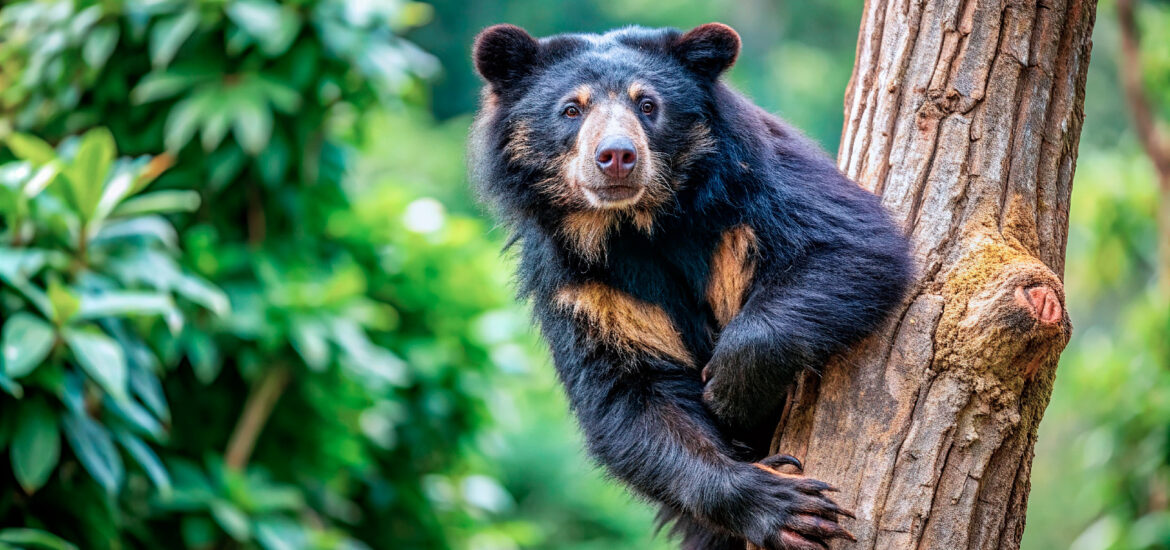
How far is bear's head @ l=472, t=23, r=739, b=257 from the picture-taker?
10.3 feet

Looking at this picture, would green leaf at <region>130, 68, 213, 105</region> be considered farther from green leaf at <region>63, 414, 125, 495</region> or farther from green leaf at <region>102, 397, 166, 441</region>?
green leaf at <region>63, 414, 125, 495</region>

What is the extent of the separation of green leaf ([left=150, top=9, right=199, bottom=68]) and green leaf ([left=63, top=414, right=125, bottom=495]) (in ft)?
5.38

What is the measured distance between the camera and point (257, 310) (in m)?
4.45

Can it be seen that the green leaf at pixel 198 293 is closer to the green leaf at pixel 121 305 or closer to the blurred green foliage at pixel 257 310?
the blurred green foliage at pixel 257 310

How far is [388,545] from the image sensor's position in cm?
555

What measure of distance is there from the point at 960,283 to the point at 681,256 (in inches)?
35.3

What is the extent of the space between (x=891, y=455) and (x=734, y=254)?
0.81 m

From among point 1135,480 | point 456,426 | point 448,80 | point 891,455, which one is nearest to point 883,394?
point 891,455

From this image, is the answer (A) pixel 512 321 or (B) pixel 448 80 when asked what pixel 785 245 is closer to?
(A) pixel 512 321

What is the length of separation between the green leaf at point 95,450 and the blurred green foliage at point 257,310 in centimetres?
1

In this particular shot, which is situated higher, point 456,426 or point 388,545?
point 456,426

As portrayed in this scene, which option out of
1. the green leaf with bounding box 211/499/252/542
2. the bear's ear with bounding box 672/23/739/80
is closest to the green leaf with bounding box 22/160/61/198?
the green leaf with bounding box 211/499/252/542

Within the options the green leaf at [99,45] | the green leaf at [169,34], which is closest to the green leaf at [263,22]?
the green leaf at [169,34]

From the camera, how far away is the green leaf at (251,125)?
4.39m
